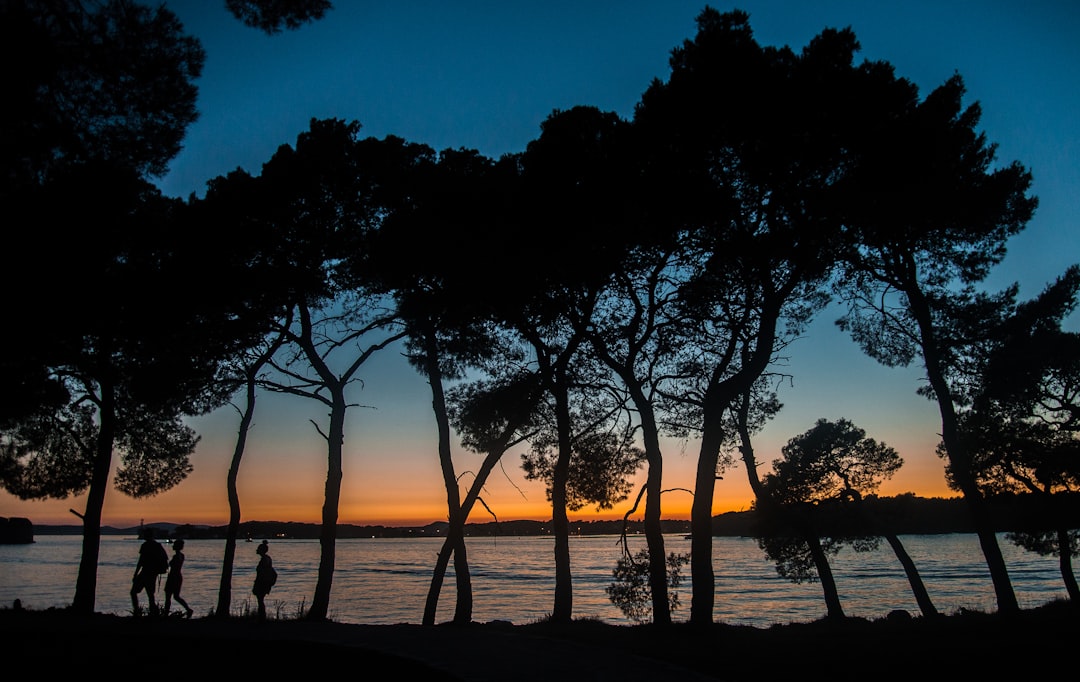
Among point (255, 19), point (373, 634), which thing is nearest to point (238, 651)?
point (373, 634)

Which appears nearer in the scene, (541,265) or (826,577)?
(541,265)

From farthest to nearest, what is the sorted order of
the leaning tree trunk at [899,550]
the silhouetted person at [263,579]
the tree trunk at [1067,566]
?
the tree trunk at [1067,566] < the leaning tree trunk at [899,550] < the silhouetted person at [263,579]

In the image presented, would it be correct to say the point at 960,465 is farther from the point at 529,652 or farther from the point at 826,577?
the point at 529,652

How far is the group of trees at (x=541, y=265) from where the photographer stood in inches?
377

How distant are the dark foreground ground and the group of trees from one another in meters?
2.18

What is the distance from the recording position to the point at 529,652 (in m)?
8.46

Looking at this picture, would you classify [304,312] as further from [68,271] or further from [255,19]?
[255,19]

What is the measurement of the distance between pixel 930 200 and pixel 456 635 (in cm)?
1066

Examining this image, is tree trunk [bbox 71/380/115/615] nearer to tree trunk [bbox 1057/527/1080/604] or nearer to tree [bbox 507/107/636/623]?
tree [bbox 507/107/636/623]

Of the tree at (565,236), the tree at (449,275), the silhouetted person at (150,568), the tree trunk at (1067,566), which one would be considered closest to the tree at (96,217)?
the silhouetted person at (150,568)

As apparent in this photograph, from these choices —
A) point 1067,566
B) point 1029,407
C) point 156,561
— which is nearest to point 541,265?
point 156,561

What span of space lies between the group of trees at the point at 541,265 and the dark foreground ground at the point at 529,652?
7.15ft

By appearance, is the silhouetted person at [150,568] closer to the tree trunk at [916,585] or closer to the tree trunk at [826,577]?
the tree trunk at [826,577]

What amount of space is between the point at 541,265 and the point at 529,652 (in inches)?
294
